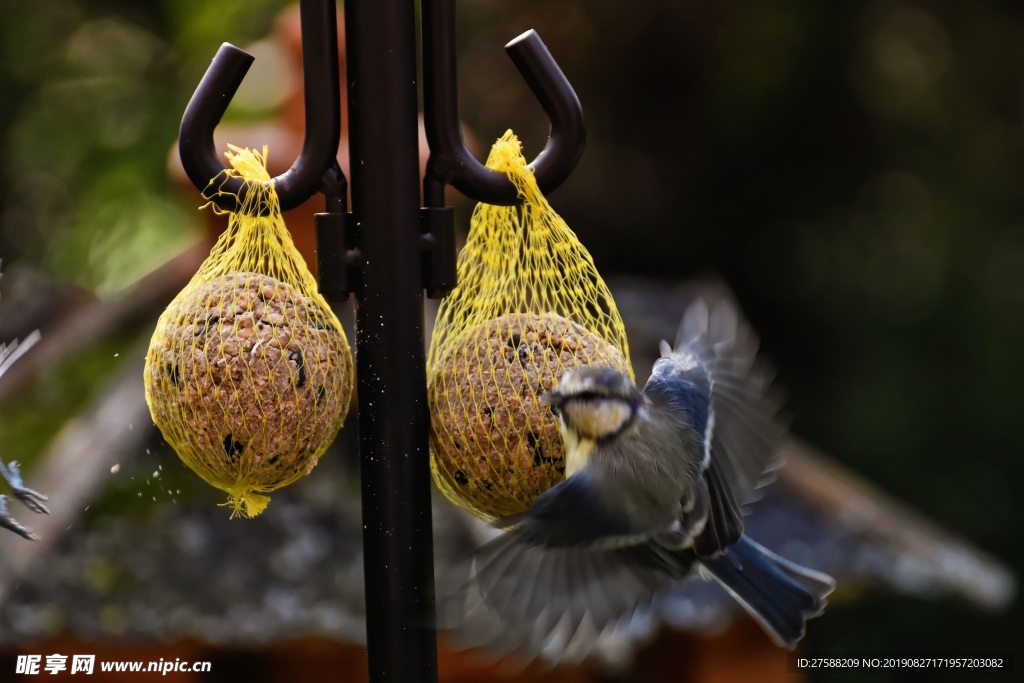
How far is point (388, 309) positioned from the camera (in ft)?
5.85

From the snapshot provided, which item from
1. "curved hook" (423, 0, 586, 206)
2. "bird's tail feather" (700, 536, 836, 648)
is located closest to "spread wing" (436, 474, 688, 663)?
"bird's tail feather" (700, 536, 836, 648)

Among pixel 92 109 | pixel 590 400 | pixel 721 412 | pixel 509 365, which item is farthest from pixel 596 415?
pixel 92 109

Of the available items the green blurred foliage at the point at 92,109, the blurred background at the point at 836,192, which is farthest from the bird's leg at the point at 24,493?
the blurred background at the point at 836,192

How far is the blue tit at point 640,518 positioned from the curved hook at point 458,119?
0.33 m

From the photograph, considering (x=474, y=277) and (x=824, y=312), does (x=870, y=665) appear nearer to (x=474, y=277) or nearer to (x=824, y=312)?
(x=824, y=312)

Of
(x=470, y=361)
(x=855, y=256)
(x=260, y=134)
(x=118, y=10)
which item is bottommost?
(x=470, y=361)

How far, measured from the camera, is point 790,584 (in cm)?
223

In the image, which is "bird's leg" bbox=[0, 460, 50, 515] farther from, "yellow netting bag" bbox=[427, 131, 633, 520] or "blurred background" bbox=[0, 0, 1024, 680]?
"blurred background" bbox=[0, 0, 1024, 680]

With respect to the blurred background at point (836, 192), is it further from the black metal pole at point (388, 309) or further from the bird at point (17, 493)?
the black metal pole at point (388, 309)

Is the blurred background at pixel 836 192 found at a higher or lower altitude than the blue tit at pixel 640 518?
higher

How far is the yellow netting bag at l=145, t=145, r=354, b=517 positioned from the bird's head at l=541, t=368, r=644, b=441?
0.36m

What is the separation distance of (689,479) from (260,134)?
1.29m

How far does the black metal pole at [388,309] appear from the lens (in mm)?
1761

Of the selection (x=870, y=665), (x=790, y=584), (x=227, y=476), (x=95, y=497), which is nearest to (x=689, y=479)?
(x=790, y=584)
